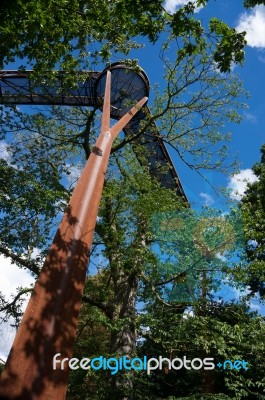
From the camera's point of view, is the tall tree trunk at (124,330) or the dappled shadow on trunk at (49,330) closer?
the dappled shadow on trunk at (49,330)

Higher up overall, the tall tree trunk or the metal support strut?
the tall tree trunk

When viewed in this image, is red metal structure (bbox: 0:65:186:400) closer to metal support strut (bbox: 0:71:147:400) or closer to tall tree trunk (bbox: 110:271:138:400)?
metal support strut (bbox: 0:71:147:400)

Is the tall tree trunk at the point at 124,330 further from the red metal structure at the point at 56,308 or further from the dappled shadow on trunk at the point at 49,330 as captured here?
the dappled shadow on trunk at the point at 49,330

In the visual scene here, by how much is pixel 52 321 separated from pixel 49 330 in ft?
0.20

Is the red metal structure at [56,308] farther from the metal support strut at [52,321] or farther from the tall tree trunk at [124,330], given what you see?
the tall tree trunk at [124,330]

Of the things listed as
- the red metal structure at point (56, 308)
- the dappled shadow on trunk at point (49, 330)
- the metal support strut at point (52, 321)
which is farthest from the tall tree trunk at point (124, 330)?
the dappled shadow on trunk at point (49, 330)

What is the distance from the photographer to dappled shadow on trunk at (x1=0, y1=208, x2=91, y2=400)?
191cm

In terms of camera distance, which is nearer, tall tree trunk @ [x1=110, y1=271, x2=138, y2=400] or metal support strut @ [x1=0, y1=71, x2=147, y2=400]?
metal support strut @ [x1=0, y1=71, x2=147, y2=400]

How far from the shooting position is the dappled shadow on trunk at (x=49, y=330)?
191 cm

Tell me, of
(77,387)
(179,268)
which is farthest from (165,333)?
(77,387)

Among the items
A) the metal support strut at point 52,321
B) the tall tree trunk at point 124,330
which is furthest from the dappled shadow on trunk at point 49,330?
the tall tree trunk at point 124,330

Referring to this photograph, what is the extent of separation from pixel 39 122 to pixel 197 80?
5151mm

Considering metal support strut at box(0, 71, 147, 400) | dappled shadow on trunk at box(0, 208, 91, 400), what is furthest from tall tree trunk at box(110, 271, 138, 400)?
dappled shadow on trunk at box(0, 208, 91, 400)

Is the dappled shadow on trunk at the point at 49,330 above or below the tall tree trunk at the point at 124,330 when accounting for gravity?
below
